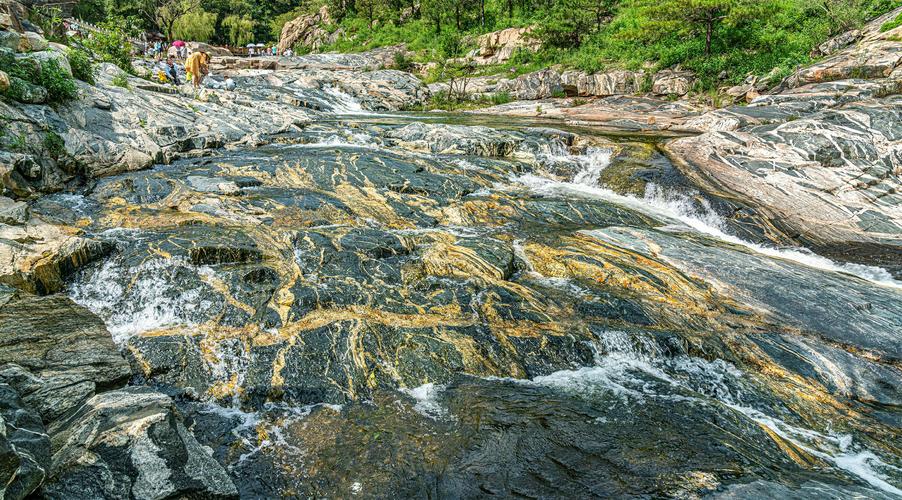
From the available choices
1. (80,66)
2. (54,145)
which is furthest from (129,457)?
(80,66)

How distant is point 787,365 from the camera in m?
6.75

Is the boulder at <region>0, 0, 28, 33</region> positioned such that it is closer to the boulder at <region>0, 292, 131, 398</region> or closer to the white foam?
the boulder at <region>0, 292, 131, 398</region>

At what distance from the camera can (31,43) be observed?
13250 mm

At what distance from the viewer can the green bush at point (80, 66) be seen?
14.8 metres

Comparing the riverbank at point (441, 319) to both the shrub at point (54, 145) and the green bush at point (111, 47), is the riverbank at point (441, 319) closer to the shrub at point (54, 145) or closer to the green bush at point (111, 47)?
the shrub at point (54, 145)

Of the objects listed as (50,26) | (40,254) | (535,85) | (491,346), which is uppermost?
(50,26)

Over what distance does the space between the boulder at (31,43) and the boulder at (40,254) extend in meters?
8.06

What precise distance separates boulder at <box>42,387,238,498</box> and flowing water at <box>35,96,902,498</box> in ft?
3.09

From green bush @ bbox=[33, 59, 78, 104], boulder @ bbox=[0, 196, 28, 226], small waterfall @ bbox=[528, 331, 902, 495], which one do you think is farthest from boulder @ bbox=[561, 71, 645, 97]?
boulder @ bbox=[0, 196, 28, 226]

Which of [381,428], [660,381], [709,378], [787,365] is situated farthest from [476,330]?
[787,365]

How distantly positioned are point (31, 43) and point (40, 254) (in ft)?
33.0

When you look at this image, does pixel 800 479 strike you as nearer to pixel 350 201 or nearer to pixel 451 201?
pixel 451 201

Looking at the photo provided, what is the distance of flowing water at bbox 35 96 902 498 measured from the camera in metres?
4.98

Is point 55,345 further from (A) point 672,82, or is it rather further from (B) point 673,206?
(A) point 672,82
